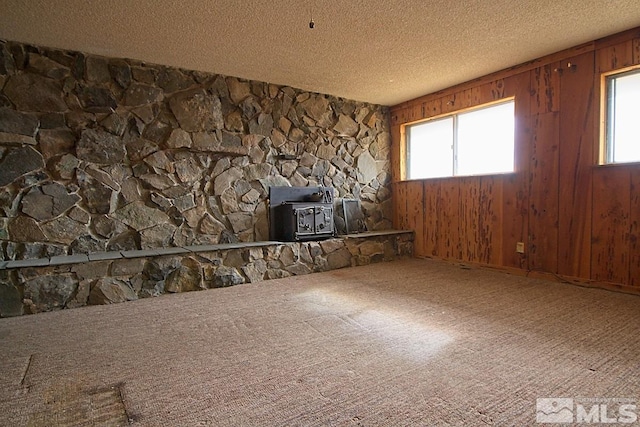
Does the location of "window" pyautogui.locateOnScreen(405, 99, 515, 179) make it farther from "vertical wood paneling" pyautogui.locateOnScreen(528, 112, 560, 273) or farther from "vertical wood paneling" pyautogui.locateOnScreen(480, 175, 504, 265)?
"vertical wood paneling" pyautogui.locateOnScreen(528, 112, 560, 273)

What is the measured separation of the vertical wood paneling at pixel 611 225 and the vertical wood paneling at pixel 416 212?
6.44 feet

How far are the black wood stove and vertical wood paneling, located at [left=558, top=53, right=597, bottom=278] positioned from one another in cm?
242

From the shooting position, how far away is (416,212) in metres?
4.77

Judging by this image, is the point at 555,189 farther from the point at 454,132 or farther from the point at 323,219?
the point at 323,219

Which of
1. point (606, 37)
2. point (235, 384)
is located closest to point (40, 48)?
point (235, 384)

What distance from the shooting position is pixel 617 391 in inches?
56.3

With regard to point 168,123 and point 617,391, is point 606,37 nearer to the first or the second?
point 617,391

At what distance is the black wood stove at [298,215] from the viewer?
12.8 feet

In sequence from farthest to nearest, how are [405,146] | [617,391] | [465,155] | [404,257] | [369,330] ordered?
[405,146], [404,257], [465,155], [369,330], [617,391]

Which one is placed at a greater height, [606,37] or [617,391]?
[606,37]

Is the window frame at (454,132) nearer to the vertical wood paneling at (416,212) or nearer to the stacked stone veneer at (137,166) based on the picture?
the vertical wood paneling at (416,212)

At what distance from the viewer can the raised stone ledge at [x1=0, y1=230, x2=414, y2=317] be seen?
8.62ft

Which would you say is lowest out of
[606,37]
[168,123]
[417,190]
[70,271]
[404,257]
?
[404,257]

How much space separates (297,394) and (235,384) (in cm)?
31
